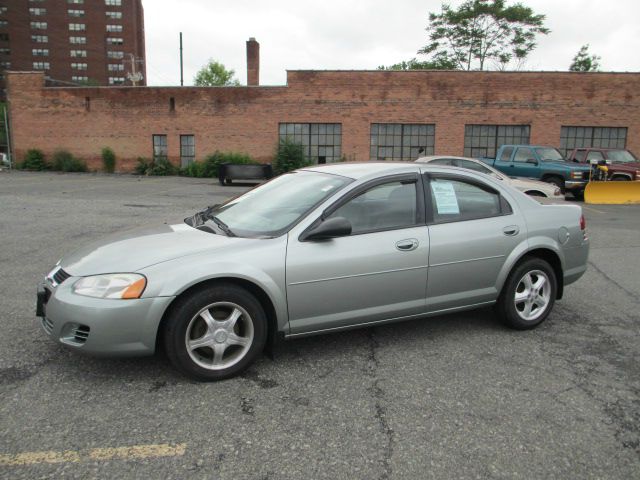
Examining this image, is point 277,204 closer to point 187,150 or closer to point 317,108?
point 317,108

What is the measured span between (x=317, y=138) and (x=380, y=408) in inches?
987

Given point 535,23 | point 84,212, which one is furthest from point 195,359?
point 535,23

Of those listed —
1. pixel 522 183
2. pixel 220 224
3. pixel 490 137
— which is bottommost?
pixel 522 183

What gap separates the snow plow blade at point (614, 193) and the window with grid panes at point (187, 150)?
794 inches

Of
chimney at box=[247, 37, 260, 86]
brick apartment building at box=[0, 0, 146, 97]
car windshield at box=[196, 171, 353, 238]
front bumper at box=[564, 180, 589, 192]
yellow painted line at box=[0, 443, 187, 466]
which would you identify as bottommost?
yellow painted line at box=[0, 443, 187, 466]

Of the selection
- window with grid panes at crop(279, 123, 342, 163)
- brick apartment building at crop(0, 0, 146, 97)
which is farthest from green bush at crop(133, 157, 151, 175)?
brick apartment building at crop(0, 0, 146, 97)

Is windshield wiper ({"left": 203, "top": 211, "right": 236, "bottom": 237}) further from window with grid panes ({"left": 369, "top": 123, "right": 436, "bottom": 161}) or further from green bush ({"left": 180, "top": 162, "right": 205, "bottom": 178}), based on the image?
green bush ({"left": 180, "top": 162, "right": 205, "bottom": 178})

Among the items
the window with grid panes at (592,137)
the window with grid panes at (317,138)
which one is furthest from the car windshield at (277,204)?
the window with grid panes at (592,137)

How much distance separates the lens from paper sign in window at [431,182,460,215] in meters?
4.30

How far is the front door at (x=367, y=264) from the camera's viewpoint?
3.66 metres

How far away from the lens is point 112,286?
3.30 metres

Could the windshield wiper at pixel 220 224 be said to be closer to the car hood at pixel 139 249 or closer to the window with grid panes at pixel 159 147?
the car hood at pixel 139 249

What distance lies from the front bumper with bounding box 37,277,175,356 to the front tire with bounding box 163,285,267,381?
13 centimetres

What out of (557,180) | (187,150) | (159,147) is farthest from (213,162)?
(557,180)
